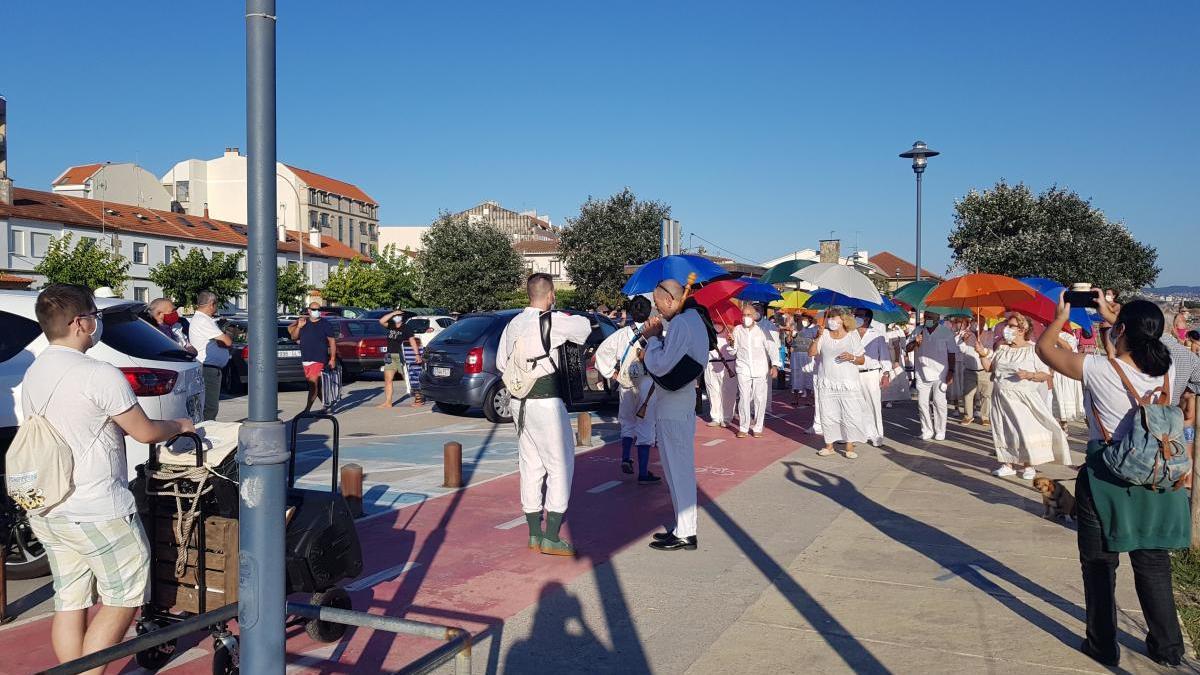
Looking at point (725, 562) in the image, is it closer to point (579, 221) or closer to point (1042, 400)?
point (1042, 400)

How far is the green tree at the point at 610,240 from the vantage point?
48.1 meters

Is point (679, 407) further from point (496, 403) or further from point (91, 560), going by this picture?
point (496, 403)

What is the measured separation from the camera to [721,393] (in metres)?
14.7

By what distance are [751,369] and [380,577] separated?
8.09 metres

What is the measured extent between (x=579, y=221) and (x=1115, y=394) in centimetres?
4460

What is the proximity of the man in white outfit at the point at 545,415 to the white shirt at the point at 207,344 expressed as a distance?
226 inches

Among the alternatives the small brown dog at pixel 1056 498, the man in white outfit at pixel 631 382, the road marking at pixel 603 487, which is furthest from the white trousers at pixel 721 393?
the small brown dog at pixel 1056 498

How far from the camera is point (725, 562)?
265 inches

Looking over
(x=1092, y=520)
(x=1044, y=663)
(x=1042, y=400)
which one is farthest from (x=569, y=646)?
(x=1042, y=400)

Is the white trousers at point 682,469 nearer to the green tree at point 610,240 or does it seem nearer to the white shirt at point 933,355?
the white shirt at point 933,355

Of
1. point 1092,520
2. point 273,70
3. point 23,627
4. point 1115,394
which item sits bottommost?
point 23,627

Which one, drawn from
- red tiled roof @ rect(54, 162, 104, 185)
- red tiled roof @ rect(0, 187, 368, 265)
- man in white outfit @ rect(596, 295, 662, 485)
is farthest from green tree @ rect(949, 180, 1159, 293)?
red tiled roof @ rect(54, 162, 104, 185)

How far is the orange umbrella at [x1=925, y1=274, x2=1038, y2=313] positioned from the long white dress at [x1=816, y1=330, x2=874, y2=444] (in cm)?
121

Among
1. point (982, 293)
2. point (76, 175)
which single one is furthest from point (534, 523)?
point (76, 175)
